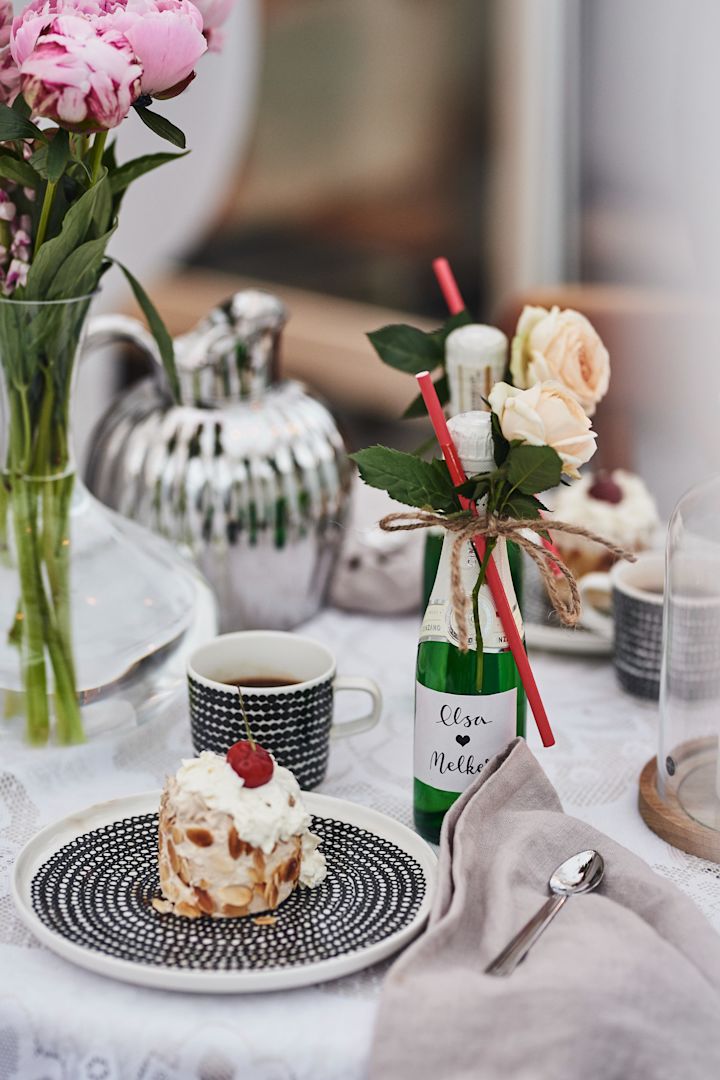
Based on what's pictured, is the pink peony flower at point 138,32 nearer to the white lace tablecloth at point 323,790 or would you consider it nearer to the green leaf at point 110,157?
the green leaf at point 110,157

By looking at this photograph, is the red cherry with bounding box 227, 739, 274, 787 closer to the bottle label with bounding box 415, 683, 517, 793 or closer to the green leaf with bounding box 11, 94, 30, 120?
the bottle label with bounding box 415, 683, 517, 793

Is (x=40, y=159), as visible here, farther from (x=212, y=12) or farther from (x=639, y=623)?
(x=639, y=623)

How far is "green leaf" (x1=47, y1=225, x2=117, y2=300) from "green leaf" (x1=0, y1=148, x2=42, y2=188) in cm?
5

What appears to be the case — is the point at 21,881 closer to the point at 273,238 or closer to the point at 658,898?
the point at 658,898

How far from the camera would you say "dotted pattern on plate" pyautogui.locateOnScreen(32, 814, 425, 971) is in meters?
0.64

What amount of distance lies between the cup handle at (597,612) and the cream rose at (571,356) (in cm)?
28

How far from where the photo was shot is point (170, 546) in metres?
1.01

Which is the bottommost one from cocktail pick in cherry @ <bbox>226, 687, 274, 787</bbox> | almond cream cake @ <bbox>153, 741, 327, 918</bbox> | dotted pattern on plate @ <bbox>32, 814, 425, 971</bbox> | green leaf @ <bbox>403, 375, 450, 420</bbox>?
dotted pattern on plate @ <bbox>32, 814, 425, 971</bbox>

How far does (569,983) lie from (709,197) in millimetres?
2202

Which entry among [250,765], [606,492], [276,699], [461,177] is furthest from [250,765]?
[461,177]

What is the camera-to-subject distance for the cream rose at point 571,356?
78cm

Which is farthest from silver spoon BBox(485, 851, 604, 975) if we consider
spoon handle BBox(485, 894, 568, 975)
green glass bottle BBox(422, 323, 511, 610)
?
green glass bottle BBox(422, 323, 511, 610)

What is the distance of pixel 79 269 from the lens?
31.9 inches

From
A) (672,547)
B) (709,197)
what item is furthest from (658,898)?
(709,197)
